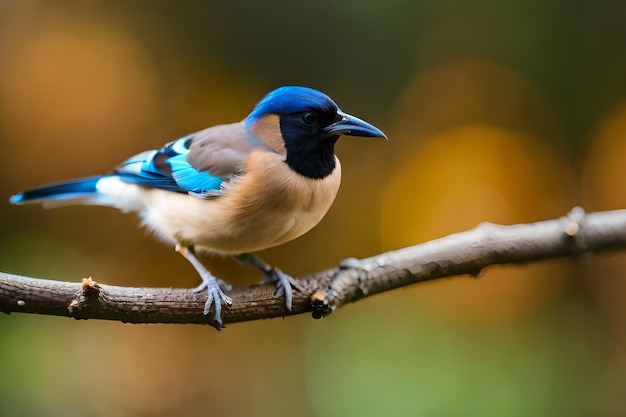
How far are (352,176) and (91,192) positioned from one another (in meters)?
1.20

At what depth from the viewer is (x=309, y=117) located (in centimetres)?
172

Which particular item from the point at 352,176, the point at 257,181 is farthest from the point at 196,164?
the point at 352,176

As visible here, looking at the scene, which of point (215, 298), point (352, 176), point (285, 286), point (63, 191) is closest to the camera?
point (215, 298)

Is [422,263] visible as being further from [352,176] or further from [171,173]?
[352,176]

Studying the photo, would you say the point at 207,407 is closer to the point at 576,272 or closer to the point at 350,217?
the point at 350,217

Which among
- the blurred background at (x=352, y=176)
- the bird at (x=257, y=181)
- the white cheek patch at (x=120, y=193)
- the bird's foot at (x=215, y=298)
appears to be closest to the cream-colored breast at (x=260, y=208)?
the bird at (x=257, y=181)

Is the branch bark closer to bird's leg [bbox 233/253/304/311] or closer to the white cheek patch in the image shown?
bird's leg [bbox 233/253/304/311]

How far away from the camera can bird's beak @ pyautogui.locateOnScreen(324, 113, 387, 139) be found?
1.67 m

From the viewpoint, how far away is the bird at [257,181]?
1.70 meters

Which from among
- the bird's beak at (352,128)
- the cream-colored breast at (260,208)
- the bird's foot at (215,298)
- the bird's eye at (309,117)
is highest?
the bird's eye at (309,117)

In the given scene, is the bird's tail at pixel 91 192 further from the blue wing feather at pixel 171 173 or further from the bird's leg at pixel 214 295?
the bird's leg at pixel 214 295

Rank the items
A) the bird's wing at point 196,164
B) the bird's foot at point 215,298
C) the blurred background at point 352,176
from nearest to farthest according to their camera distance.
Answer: the bird's foot at point 215,298, the bird's wing at point 196,164, the blurred background at point 352,176

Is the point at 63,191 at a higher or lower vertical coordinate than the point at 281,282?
higher

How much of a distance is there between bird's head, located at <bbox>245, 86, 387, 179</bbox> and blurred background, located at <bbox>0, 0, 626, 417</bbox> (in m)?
1.06
